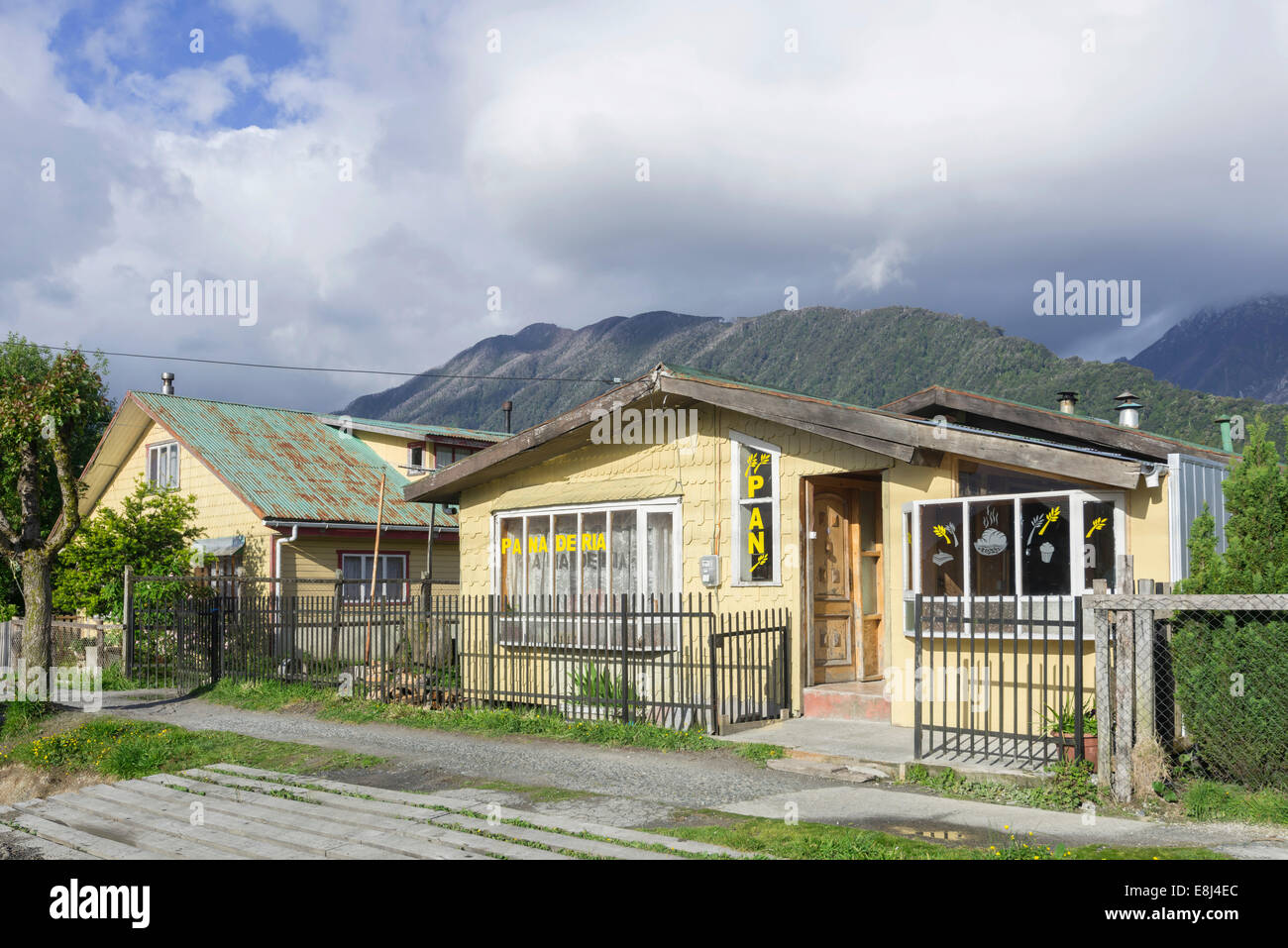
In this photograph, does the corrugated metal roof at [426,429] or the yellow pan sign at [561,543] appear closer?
the yellow pan sign at [561,543]

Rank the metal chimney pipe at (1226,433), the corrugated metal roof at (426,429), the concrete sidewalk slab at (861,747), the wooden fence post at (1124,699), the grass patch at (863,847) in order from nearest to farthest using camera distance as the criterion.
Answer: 1. the grass patch at (863,847)
2. the wooden fence post at (1124,699)
3. the concrete sidewalk slab at (861,747)
4. the metal chimney pipe at (1226,433)
5. the corrugated metal roof at (426,429)

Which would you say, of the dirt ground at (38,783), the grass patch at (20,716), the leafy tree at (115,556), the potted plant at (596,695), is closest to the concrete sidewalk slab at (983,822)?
the potted plant at (596,695)

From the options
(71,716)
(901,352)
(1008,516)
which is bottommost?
(71,716)

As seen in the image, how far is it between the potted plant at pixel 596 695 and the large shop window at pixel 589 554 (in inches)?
32.7

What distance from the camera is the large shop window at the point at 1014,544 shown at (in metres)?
10.4

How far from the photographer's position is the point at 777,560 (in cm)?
1268

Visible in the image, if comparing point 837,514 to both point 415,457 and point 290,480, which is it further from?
point 415,457

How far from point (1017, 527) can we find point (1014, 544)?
19cm

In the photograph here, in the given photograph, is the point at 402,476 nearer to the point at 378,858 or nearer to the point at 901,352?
the point at 378,858

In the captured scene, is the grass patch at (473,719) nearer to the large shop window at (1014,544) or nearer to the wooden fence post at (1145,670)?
the large shop window at (1014,544)

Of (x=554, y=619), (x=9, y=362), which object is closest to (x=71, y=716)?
(x=554, y=619)

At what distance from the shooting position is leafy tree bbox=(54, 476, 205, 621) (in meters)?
21.6

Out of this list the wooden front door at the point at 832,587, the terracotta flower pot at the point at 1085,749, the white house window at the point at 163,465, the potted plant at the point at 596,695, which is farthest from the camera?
the white house window at the point at 163,465

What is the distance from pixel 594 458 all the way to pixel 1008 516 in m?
5.68
